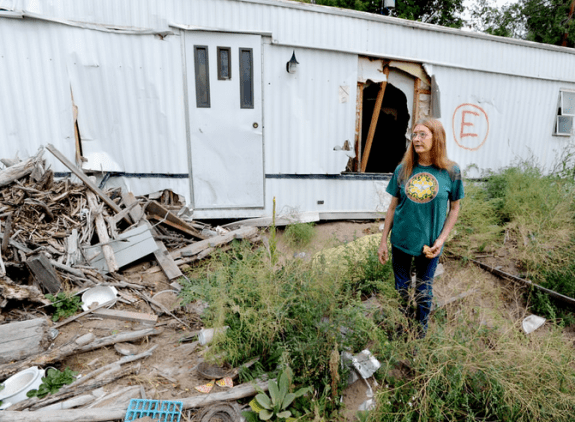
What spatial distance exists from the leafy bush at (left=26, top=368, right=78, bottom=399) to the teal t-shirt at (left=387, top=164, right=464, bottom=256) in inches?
115

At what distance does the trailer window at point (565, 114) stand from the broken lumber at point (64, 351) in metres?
9.82

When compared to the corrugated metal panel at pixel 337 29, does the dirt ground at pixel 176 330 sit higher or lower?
lower

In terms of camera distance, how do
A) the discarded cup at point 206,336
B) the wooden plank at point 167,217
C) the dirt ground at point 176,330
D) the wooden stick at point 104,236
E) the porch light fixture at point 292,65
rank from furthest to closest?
1. the porch light fixture at point 292,65
2. the wooden plank at point 167,217
3. the wooden stick at point 104,236
4. the discarded cup at point 206,336
5. the dirt ground at point 176,330

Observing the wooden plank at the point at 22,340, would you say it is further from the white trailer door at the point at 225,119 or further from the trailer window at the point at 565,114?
the trailer window at the point at 565,114

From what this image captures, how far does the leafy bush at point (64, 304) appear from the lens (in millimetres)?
3576

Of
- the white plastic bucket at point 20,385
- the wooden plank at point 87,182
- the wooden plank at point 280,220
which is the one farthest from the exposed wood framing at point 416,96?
the white plastic bucket at point 20,385

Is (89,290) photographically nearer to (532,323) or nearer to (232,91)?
(232,91)

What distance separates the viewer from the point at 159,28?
210 inches

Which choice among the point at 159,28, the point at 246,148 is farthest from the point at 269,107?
the point at 159,28

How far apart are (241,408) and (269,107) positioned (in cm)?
479

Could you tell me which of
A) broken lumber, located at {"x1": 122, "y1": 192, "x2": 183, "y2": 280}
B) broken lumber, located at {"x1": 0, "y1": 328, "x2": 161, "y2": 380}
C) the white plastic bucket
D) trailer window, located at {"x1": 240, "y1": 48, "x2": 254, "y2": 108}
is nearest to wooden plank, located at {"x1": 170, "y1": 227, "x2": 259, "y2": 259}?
broken lumber, located at {"x1": 122, "y1": 192, "x2": 183, "y2": 280}

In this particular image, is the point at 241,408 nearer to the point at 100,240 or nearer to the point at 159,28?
the point at 100,240

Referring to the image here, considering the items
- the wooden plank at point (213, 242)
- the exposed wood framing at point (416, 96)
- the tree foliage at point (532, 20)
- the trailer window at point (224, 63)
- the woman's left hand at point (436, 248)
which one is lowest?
Result: the wooden plank at point (213, 242)

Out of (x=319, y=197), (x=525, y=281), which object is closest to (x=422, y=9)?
(x=319, y=197)
